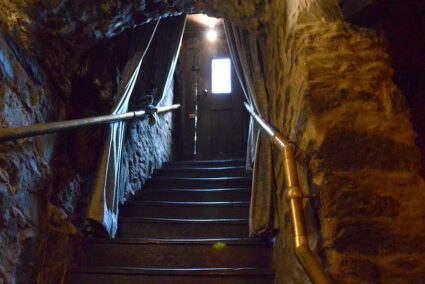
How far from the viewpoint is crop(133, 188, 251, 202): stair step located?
273 cm

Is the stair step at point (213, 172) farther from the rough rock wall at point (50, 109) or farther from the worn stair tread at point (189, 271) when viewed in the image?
the worn stair tread at point (189, 271)

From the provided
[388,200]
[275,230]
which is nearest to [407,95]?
[388,200]

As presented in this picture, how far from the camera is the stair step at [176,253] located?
74.0 inches

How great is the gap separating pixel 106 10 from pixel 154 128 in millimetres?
2016

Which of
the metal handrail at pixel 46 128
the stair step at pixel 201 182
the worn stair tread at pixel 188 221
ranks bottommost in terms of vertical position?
the worn stair tread at pixel 188 221

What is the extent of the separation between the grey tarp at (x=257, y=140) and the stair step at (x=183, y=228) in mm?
367

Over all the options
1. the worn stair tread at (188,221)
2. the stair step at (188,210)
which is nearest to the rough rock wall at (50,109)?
the worn stair tread at (188,221)

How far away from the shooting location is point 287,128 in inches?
60.2

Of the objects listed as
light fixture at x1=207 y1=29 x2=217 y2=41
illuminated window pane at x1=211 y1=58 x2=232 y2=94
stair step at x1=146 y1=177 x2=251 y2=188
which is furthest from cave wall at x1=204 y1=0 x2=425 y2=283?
light fixture at x1=207 y1=29 x2=217 y2=41

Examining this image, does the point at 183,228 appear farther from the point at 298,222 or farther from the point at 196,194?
the point at 298,222

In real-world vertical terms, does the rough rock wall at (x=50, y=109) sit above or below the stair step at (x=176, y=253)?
above

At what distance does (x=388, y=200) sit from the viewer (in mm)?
1061

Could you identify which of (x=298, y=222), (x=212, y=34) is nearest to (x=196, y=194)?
(x=298, y=222)

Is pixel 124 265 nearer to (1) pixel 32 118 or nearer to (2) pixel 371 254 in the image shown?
(1) pixel 32 118
